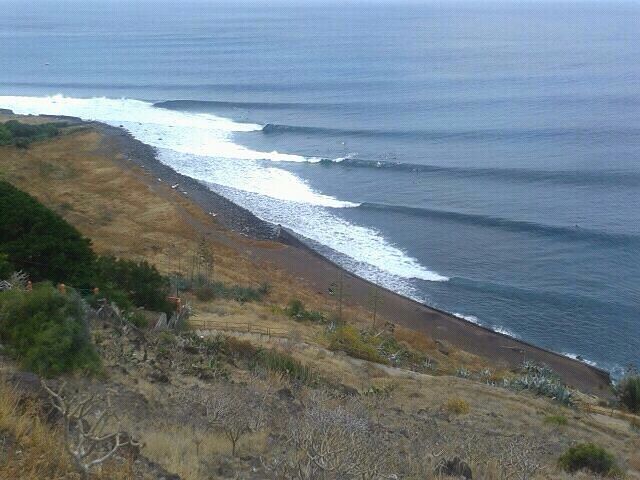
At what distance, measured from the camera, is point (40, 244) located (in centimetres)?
2147

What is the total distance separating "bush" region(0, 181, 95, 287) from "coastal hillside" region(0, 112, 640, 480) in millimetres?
67

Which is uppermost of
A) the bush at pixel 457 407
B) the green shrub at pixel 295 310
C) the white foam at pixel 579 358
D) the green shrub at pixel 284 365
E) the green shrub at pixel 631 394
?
the green shrub at pixel 284 365

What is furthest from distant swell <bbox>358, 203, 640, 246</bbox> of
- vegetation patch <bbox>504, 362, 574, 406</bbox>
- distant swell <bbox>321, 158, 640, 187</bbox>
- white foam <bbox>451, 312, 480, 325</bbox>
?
vegetation patch <bbox>504, 362, 574, 406</bbox>

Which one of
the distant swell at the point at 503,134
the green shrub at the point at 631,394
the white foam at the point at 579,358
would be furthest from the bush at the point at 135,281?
the distant swell at the point at 503,134

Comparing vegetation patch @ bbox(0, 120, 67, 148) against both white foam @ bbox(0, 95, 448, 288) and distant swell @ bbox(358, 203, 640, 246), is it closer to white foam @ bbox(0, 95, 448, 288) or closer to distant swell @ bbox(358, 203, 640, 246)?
white foam @ bbox(0, 95, 448, 288)

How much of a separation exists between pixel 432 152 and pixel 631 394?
38195 millimetres

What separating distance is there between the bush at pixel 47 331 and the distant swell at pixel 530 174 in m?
42.9

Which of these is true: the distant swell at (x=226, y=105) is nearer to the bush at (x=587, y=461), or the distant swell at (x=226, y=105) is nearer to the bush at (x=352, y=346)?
the bush at (x=352, y=346)

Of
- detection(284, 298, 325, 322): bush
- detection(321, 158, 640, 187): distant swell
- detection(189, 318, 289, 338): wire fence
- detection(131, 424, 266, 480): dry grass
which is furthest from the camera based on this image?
detection(321, 158, 640, 187): distant swell

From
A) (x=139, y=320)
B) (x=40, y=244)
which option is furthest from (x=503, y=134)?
(x=139, y=320)

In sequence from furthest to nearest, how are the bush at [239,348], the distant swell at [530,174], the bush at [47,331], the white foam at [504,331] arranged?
the distant swell at [530,174]
the white foam at [504,331]
the bush at [239,348]
the bush at [47,331]

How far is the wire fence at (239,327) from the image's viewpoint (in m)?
22.1

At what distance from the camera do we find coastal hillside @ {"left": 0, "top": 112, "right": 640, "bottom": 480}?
8.70m

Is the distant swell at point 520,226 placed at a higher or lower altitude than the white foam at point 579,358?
higher
